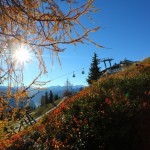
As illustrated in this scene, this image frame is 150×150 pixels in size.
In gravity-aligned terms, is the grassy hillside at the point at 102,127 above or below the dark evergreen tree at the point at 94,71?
below

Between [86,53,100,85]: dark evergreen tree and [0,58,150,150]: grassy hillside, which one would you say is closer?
[0,58,150,150]: grassy hillside

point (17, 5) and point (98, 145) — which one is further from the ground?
point (17, 5)

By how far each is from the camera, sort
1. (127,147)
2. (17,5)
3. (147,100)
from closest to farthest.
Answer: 1. (17,5)
2. (127,147)
3. (147,100)

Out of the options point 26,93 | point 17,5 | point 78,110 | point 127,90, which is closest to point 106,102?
point 78,110

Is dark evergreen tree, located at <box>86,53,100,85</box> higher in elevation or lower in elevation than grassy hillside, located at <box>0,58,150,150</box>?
higher

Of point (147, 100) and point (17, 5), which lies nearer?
point (17, 5)

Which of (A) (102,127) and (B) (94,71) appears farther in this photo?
(B) (94,71)

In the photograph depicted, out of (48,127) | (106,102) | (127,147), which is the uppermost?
(106,102)

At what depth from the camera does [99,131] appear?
36.3 feet

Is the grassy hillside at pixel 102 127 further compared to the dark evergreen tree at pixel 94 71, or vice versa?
the dark evergreen tree at pixel 94 71

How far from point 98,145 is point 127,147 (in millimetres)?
1088

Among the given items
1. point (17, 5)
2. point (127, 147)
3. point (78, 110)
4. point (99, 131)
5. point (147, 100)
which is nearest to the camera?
point (17, 5)

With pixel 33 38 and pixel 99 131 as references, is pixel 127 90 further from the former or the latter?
pixel 33 38

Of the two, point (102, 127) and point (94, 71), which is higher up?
point (94, 71)
